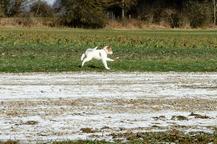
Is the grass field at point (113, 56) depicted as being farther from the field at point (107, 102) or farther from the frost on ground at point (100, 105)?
the frost on ground at point (100, 105)

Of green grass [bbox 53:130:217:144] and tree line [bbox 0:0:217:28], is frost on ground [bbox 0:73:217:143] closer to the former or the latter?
green grass [bbox 53:130:217:144]

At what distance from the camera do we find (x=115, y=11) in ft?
277

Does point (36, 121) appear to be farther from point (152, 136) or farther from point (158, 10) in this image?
point (158, 10)

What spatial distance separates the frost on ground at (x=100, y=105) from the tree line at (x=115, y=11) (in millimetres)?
52809

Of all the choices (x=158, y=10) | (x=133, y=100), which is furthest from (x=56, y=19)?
(x=133, y=100)

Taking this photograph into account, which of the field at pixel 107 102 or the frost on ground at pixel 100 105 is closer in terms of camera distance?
the field at pixel 107 102

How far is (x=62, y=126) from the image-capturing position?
11320 mm

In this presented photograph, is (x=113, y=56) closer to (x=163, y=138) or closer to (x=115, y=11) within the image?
(x=163, y=138)

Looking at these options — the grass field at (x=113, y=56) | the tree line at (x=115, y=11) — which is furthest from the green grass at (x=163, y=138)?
the tree line at (x=115, y=11)

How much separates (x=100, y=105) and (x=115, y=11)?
70.9 m

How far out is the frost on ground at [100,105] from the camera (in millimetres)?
11117

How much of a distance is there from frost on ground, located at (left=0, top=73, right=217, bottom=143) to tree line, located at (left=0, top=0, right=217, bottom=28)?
5281 centimetres

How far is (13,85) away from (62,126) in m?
6.90

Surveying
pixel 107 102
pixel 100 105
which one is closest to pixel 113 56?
pixel 107 102
